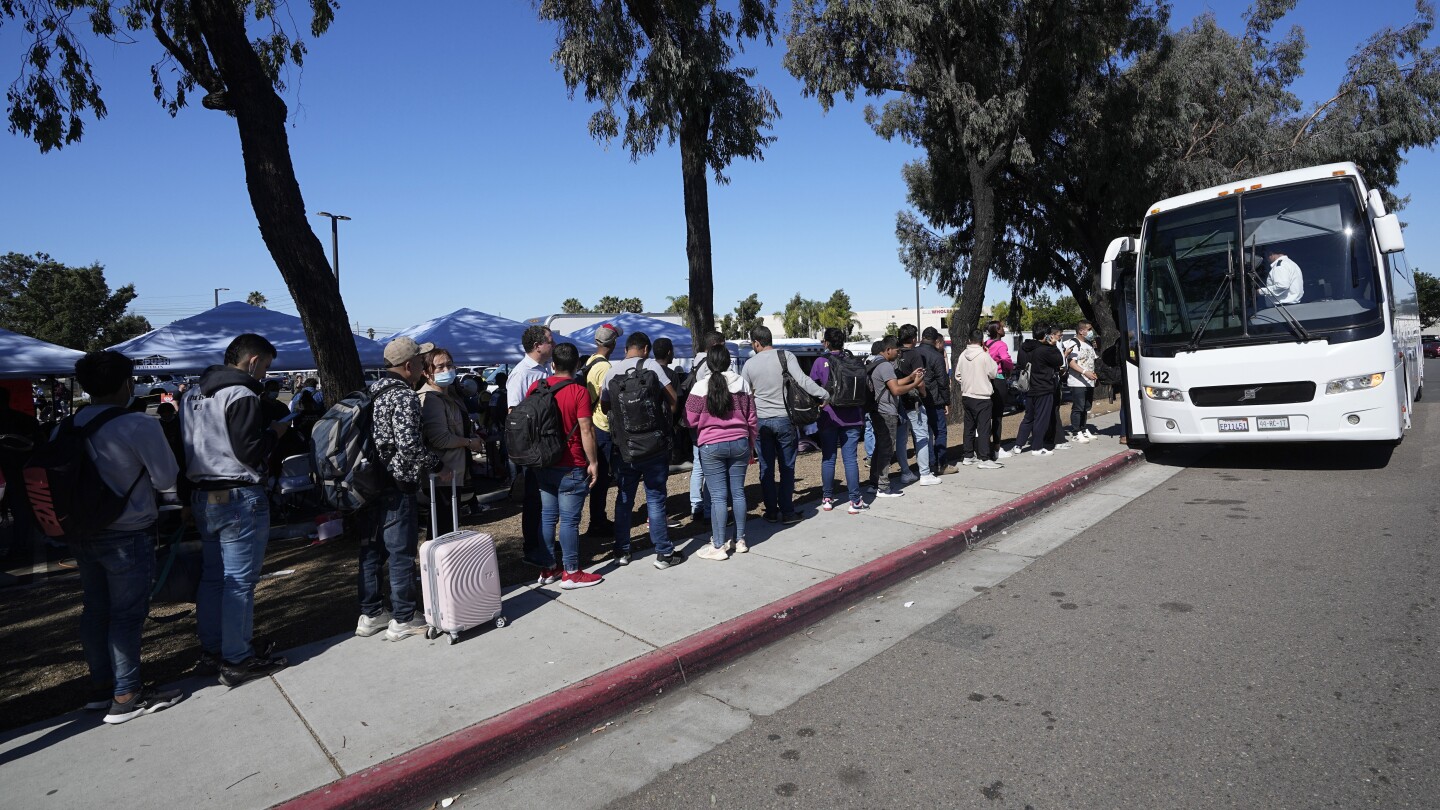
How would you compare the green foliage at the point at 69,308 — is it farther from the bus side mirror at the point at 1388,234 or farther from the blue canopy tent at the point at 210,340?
the bus side mirror at the point at 1388,234

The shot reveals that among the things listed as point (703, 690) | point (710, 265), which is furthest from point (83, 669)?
point (710, 265)

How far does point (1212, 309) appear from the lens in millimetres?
8758

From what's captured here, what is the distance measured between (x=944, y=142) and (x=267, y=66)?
47.4 ft

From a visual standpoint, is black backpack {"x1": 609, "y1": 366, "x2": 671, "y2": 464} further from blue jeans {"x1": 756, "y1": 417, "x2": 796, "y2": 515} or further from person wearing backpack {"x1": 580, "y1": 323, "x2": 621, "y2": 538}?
blue jeans {"x1": 756, "y1": 417, "x2": 796, "y2": 515}

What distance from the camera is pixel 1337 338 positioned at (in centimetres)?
797

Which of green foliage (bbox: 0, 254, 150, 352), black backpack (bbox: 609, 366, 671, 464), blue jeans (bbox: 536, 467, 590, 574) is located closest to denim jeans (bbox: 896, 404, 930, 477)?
black backpack (bbox: 609, 366, 671, 464)

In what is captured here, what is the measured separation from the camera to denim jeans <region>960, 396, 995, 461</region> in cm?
977

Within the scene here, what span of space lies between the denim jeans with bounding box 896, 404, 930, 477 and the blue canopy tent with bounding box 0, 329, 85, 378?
35.9 feet

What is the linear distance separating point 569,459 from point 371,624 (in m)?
1.60

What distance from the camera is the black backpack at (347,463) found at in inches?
177

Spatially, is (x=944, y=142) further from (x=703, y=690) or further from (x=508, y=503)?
(x=703, y=690)

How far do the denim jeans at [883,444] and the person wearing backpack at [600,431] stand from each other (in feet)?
9.43

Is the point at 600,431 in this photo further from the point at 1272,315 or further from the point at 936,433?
the point at 1272,315

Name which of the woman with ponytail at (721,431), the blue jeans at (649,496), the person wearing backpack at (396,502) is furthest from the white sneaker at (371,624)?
the woman with ponytail at (721,431)
